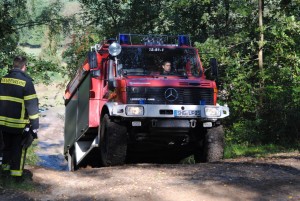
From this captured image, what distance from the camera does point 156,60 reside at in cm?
1031

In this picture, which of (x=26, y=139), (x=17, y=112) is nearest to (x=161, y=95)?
(x=26, y=139)

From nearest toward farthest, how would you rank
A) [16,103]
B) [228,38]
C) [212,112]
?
[16,103] < [212,112] < [228,38]

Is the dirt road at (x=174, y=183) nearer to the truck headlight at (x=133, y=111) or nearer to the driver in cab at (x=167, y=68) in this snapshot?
the truck headlight at (x=133, y=111)

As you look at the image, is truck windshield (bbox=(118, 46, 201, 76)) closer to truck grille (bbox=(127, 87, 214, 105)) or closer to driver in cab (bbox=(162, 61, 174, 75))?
driver in cab (bbox=(162, 61, 174, 75))

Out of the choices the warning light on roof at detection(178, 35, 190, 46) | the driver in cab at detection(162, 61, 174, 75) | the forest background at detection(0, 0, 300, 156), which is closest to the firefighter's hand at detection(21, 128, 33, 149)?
the driver in cab at detection(162, 61, 174, 75)

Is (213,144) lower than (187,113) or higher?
lower

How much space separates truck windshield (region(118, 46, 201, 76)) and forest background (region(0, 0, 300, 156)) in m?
2.02

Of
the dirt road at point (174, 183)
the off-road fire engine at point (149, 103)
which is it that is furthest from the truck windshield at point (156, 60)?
the dirt road at point (174, 183)

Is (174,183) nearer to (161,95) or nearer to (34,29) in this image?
(161,95)

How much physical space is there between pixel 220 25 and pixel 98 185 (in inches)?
604

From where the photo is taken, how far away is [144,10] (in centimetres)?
2152

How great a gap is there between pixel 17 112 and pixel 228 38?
36.9 feet

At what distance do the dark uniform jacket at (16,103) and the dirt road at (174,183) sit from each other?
853 mm

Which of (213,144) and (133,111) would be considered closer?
(133,111)
